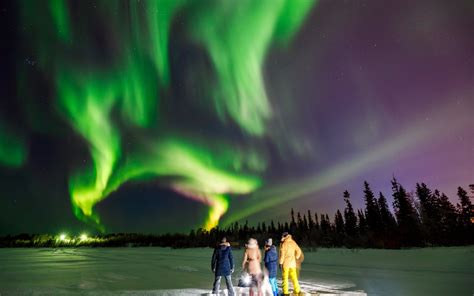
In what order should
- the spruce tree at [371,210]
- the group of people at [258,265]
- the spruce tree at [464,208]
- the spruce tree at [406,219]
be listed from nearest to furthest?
the group of people at [258,265], the spruce tree at [406,219], the spruce tree at [464,208], the spruce tree at [371,210]

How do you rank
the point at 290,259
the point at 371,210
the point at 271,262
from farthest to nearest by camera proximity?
the point at 371,210
the point at 271,262
the point at 290,259

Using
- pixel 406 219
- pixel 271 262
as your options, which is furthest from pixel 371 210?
pixel 271 262

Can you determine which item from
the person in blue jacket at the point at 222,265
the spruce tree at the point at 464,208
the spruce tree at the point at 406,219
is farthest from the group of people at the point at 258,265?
the spruce tree at the point at 464,208

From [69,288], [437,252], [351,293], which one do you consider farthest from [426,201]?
[69,288]

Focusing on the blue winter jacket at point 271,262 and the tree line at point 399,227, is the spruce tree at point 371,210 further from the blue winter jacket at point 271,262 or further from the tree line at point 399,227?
the blue winter jacket at point 271,262

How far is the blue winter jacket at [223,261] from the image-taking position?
32.3 ft

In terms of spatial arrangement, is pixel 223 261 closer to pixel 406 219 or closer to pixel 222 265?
pixel 222 265

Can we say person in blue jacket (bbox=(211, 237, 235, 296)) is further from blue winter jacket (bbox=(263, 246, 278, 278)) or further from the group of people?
blue winter jacket (bbox=(263, 246, 278, 278))

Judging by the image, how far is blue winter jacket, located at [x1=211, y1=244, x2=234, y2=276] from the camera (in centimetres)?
985

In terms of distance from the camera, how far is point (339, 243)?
42656mm

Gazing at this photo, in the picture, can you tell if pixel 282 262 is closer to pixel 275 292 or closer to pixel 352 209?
pixel 275 292

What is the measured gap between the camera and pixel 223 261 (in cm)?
992

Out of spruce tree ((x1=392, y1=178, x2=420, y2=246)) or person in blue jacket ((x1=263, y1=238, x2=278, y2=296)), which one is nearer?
person in blue jacket ((x1=263, y1=238, x2=278, y2=296))

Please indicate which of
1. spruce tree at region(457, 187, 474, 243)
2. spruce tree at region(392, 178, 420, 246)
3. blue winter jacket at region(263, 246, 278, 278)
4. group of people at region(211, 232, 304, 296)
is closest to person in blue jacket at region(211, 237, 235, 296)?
group of people at region(211, 232, 304, 296)
